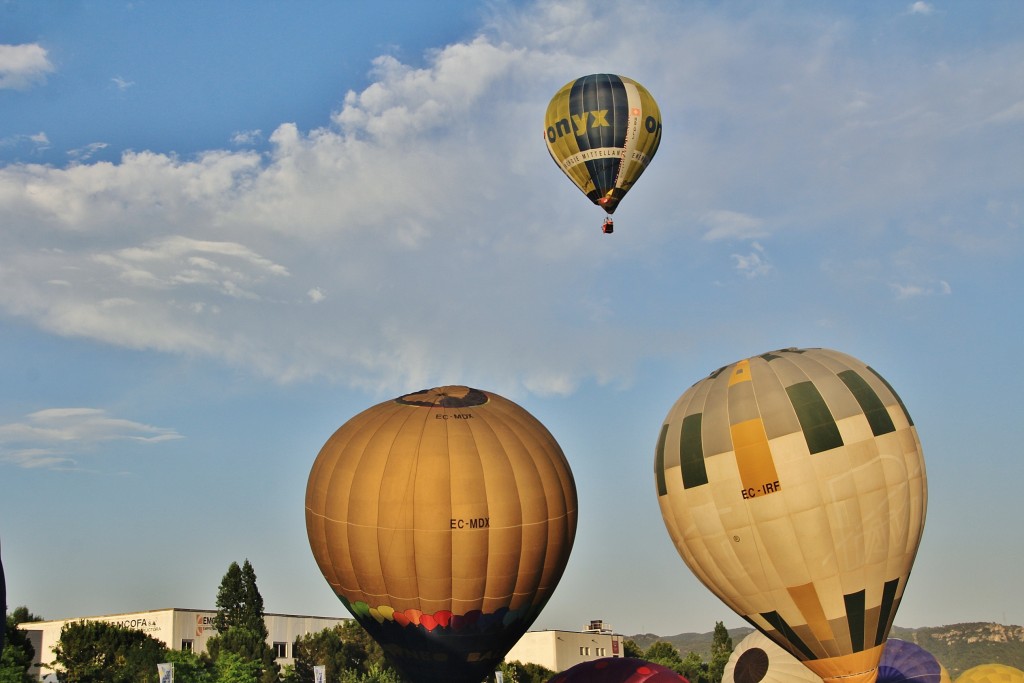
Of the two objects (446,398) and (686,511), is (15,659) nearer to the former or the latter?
(446,398)

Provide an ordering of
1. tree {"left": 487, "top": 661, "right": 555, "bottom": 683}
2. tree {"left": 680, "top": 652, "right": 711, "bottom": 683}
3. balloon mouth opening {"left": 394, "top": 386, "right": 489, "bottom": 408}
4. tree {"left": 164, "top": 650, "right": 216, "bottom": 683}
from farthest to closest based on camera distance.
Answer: tree {"left": 680, "top": 652, "right": 711, "bottom": 683} → tree {"left": 487, "top": 661, "right": 555, "bottom": 683} → tree {"left": 164, "top": 650, "right": 216, "bottom": 683} → balloon mouth opening {"left": 394, "top": 386, "right": 489, "bottom": 408}

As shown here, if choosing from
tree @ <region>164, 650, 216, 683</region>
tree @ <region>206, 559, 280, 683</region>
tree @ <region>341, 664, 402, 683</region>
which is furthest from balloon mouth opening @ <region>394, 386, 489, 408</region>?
tree @ <region>206, 559, 280, 683</region>

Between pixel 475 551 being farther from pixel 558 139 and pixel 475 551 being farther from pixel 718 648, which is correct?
pixel 718 648

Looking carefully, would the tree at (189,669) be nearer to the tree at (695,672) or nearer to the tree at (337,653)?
the tree at (337,653)

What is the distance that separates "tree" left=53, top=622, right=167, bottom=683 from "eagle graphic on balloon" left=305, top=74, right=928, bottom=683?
37314mm

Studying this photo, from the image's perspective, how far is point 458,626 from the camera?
30000 millimetres

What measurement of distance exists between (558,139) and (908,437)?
70.4 feet

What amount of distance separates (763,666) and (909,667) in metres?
7.29

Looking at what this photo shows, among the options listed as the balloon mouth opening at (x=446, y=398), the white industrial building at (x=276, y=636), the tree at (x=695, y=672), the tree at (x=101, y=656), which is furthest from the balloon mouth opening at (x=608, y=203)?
the tree at (x=695, y=672)

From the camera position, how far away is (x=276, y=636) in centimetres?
9250

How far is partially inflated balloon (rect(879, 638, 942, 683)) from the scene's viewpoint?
142ft

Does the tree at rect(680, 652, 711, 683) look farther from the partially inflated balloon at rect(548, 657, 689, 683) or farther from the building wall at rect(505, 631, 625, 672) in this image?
the partially inflated balloon at rect(548, 657, 689, 683)

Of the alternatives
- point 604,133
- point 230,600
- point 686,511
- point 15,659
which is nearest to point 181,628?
point 230,600

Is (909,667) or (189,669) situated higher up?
(189,669)
